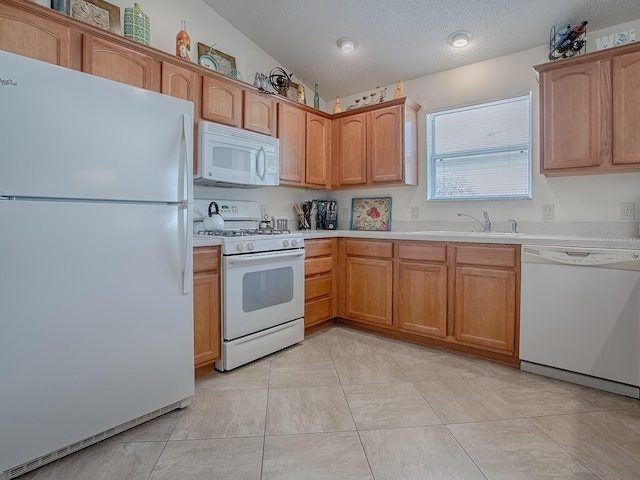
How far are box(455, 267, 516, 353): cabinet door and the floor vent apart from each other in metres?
1.99

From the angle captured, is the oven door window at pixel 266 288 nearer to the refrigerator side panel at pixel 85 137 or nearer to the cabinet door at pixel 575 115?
the refrigerator side panel at pixel 85 137

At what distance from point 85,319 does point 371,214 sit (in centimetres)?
283

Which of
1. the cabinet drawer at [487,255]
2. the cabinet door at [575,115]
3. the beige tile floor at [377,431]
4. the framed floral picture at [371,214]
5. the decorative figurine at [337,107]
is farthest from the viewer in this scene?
the decorative figurine at [337,107]

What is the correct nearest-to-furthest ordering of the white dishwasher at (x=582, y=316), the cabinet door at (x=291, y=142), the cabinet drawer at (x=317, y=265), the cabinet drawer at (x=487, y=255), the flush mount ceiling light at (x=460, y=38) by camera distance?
the white dishwasher at (x=582, y=316), the cabinet drawer at (x=487, y=255), the flush mount ceiling light at (x=460, y=38), the cabinet drawer at (x=317, y=265), the cabinet door at (x=291, y=142)

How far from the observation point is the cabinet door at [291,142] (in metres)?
3.32

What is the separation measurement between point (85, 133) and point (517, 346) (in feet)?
9.18

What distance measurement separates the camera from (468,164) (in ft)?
10.9

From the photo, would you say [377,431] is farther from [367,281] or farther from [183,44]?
[183,44]

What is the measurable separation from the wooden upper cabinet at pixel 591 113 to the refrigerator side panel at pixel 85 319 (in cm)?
255

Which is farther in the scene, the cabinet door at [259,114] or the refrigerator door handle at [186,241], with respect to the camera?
the cabinet door at [259,114]

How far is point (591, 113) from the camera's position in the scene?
2436 mm

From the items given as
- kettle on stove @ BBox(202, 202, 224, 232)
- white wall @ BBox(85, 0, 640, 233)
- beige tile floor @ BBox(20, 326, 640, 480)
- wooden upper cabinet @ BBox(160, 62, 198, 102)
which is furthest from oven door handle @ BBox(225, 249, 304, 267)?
wooden upper cabinet @ BBox(160, 62, 198, 102)

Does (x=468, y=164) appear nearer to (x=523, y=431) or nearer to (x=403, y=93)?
(x=403, y=93)

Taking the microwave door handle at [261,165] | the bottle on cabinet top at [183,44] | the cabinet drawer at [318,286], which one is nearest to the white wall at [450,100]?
the bottle on cabinet top at [183,44]
